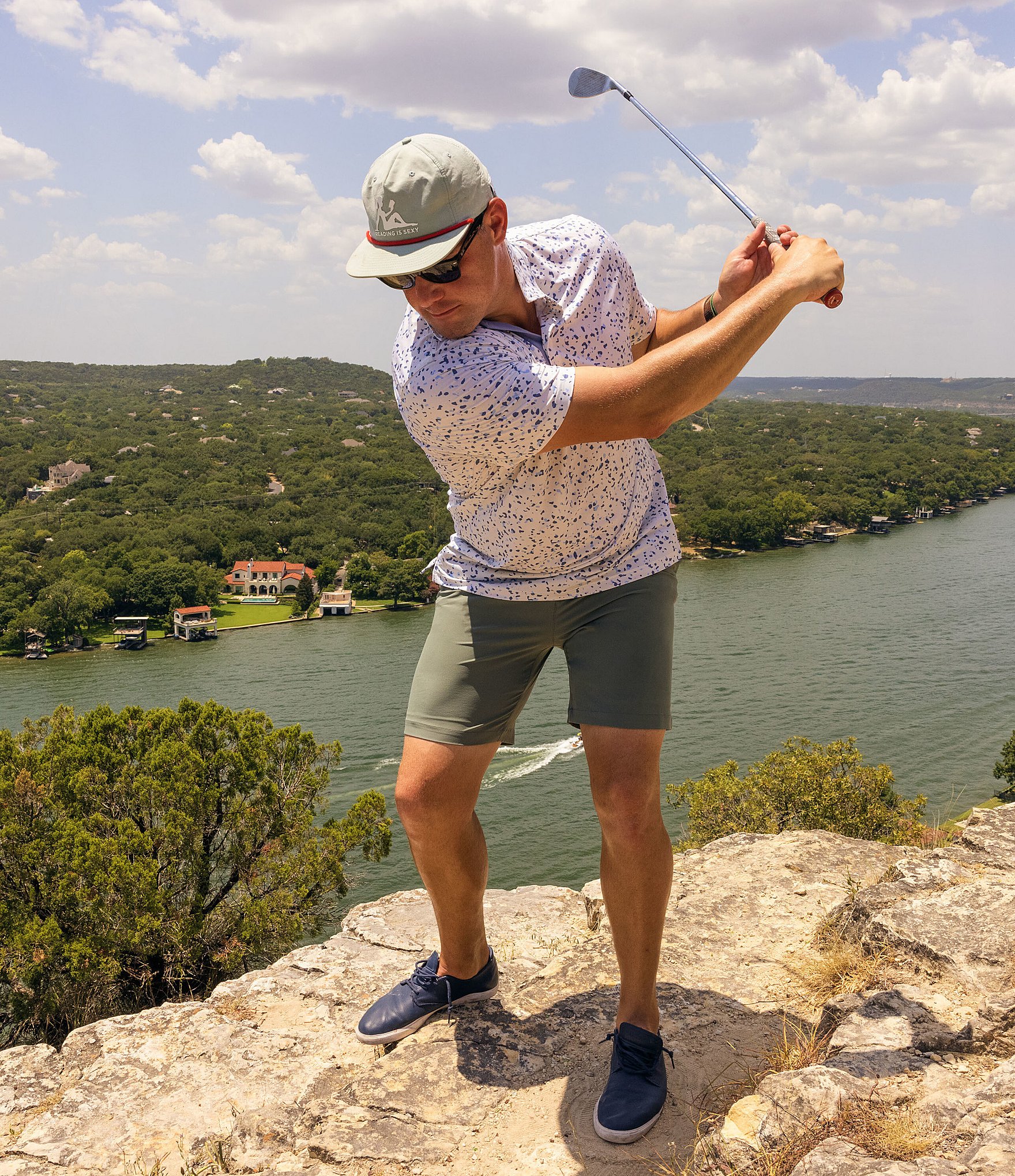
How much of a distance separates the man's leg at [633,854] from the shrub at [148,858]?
11083mm

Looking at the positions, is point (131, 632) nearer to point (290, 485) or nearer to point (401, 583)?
point (401, 583)

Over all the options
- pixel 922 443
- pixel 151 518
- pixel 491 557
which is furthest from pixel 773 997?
pixel 922 443

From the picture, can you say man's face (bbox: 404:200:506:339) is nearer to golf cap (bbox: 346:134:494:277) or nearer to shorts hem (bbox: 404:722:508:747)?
golf cap (bbox: 346:134:494:277)

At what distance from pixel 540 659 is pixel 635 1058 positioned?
835 mm

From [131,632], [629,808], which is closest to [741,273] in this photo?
[629,808]

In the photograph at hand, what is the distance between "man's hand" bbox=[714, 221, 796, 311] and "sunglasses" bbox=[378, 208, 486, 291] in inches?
25.7

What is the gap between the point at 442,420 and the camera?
177 cm

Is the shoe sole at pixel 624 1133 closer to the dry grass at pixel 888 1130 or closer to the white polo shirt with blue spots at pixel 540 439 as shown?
the dry grass at pixel 888 1130

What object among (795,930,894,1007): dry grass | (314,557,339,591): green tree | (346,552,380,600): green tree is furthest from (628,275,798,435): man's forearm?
(314,557,339,591): green tree

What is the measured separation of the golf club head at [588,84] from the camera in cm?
277

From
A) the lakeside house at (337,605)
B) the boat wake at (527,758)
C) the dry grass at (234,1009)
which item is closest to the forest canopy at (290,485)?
the lakeside house at (337,605)

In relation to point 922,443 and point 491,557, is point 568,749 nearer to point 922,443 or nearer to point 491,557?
point 491,557

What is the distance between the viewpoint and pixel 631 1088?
208 cm

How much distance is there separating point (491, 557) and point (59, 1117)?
1.79 meters
